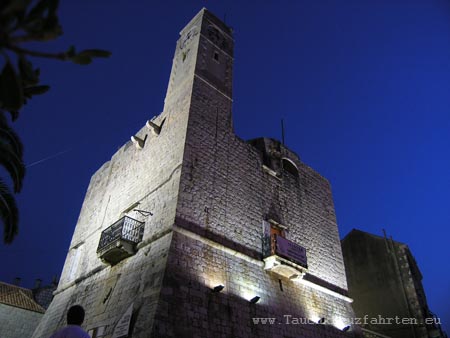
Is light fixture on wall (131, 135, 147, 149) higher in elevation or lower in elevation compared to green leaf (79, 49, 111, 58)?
higher

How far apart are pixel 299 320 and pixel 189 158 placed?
21.5 ft

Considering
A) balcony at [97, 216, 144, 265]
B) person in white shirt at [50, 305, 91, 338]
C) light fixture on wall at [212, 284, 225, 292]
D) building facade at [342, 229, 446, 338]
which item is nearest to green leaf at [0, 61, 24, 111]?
person in white shirt at [50, 305, 91, 338]

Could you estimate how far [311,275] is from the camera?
45.8ft

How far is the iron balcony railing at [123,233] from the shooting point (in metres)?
11.2

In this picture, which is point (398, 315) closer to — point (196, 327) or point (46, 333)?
point (196, 327)

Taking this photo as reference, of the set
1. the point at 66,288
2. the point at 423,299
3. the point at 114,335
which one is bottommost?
the point at 114,335

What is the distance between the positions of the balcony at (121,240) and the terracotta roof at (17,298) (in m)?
13.5

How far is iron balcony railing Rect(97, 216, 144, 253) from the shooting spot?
36.9 feet

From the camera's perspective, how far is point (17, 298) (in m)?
22.0

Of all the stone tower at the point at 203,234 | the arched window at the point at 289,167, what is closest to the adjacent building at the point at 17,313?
the stone tower at the point at 203,234

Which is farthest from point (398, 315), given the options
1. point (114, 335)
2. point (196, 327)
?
point (114, 335)

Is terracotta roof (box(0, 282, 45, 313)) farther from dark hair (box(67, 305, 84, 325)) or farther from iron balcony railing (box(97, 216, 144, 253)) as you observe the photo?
dark hair (box(67, 305, 84, 325))

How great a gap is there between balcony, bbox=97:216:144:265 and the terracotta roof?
13.5 metres

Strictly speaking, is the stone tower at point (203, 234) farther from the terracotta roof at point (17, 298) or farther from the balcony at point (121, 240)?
the terracotta roof at point (17, 298)
